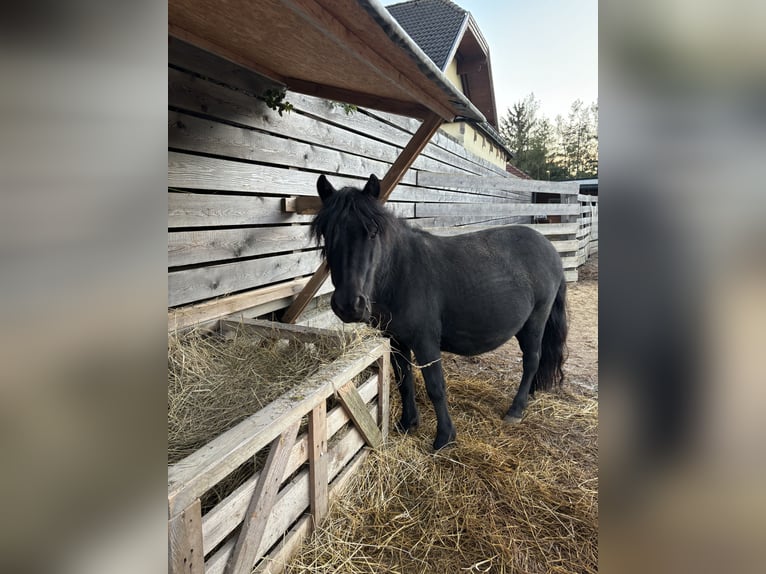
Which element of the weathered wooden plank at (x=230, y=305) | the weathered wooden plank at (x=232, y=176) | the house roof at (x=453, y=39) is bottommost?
the weathered wooden plank at (x=230, y=305)

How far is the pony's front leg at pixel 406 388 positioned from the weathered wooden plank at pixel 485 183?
12.5ft

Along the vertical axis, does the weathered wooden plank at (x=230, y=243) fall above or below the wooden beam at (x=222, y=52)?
below

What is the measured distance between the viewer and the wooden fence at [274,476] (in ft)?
4.22

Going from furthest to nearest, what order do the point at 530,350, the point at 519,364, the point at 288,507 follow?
the point at 519,364, the point at 530,350, the point at 288,507

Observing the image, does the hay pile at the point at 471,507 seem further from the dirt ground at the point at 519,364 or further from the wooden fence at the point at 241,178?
the wooden fence at the point at 241,178

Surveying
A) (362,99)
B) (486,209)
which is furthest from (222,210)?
(486,209)

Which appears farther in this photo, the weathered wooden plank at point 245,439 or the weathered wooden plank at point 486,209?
the weathered wooden plank at point 486,209

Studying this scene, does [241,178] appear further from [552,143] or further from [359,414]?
[552,143]

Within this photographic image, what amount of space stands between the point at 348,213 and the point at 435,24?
11343mm

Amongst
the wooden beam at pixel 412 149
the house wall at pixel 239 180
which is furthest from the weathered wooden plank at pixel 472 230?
the wooden beam at pixel 412 149

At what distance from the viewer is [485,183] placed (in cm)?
794

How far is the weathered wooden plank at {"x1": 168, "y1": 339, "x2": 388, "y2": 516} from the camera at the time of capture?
4.15 feet
